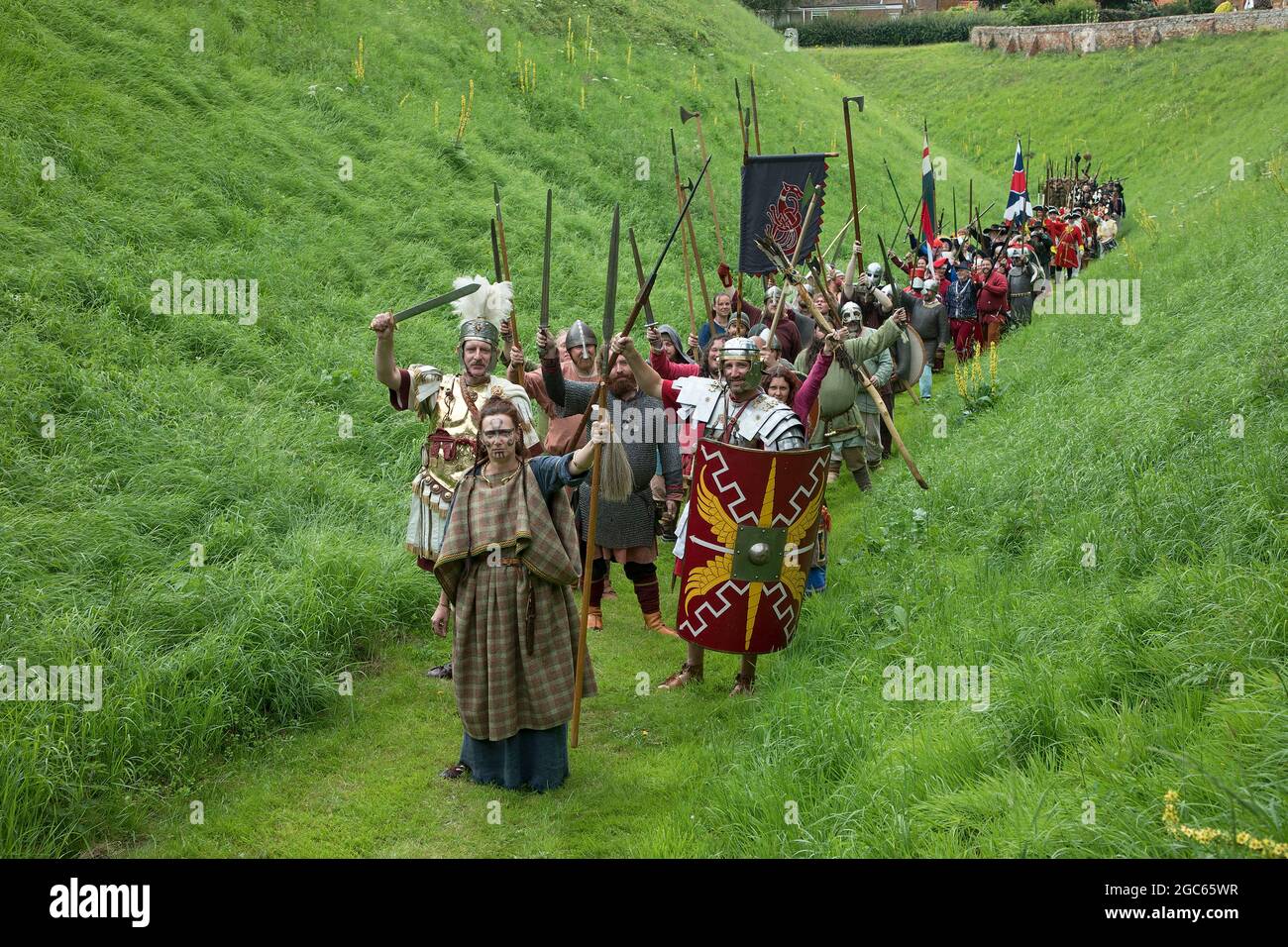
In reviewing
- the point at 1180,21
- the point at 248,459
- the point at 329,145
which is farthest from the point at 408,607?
the point at 1180,21

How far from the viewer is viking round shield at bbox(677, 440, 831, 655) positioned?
5.12 meters

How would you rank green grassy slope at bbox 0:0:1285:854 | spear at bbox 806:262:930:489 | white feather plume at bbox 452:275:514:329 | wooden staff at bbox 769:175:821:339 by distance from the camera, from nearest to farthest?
green grassy slope at bbox 0:0:1285:854 → white feather plume at bbox 452:275:514:329 → spear at bbox 806:262:930:489 → wooden staff at bbox 769:175:821:339

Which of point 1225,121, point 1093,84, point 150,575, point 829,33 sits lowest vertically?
point 150,575

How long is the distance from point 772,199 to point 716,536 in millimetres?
4693

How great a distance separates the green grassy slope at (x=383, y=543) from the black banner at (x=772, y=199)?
2.20 m

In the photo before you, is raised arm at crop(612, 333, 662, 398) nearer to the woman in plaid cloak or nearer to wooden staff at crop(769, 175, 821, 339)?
the woman in plaid cloak

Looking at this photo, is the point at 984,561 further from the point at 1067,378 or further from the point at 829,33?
the point at 829,33

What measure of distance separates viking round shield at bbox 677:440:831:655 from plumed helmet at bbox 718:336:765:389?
1.93 ft

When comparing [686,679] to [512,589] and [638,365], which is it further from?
[638,365]

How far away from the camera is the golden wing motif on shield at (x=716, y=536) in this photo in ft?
17.0

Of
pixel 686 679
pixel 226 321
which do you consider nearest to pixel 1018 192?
pixel 226 321

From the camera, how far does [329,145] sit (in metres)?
12.3

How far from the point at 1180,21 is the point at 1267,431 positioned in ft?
125

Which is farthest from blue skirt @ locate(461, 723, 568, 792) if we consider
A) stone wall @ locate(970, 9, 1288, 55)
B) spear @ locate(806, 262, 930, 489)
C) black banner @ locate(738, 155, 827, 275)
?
stone wall @ locate(970, 9, 1288, 55)
